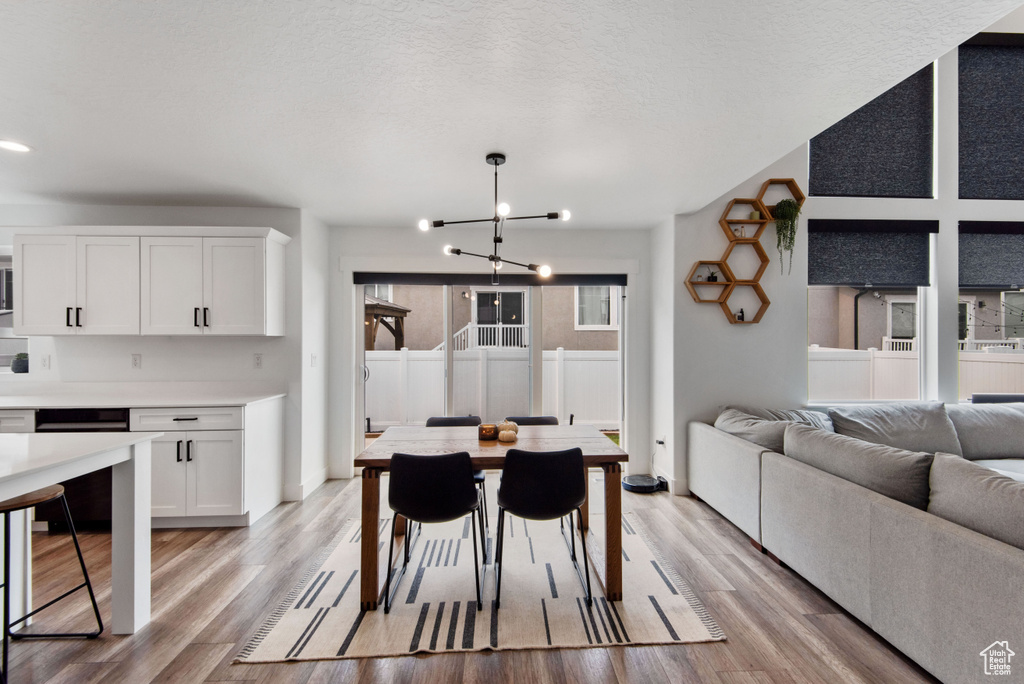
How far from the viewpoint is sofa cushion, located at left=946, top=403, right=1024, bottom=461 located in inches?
142

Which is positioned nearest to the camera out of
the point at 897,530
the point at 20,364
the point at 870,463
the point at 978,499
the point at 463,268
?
the point at 978,499

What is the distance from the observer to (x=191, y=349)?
12.7ft

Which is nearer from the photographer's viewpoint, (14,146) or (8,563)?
(8,563)

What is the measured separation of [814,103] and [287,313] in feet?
12.1

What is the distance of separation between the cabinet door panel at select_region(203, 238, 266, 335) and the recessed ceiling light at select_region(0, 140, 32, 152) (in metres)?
1.02

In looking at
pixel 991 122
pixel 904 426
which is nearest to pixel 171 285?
pixel 904 426

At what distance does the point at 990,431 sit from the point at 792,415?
138cm

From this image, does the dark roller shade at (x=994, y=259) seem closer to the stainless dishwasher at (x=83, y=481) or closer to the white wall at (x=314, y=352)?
the white wall at (x=314, y=352)

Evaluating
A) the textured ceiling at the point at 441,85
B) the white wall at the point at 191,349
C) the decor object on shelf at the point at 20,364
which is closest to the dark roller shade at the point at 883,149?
the textured ceiling at the point at 441,85

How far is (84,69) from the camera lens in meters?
1.92

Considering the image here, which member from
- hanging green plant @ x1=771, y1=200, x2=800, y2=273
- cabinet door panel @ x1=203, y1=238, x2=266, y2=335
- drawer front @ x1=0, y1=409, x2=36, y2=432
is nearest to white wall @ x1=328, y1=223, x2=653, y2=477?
cabinet door panel @ x1=203, y1=238, x2=266, y2=335

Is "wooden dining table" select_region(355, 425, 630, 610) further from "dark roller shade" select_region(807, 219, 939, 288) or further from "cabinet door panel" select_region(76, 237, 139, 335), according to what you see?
"dark roller shade" select_region(807, 219, 939, 288)

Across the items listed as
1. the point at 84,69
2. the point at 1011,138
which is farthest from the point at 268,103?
the point at 1011,138

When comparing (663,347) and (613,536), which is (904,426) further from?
(613,536)
